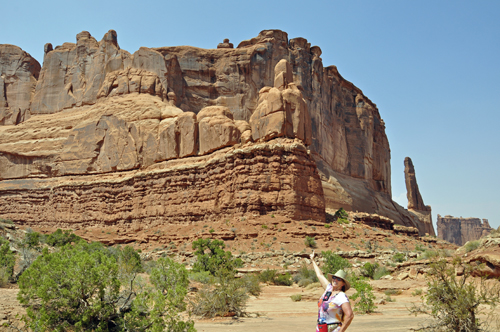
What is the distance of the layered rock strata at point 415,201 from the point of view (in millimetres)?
86000

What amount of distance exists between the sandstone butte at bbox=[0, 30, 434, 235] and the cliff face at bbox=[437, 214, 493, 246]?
74603 mm

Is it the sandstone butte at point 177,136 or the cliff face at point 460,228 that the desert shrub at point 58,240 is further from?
the cliff face at point 460,228

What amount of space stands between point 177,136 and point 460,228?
388 feet

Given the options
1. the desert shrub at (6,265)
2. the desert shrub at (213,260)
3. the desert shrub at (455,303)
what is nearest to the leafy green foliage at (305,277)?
the desert shrub at (213,260)

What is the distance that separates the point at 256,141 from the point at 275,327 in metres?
23.0

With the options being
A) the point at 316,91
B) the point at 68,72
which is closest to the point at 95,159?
the point at 68,72

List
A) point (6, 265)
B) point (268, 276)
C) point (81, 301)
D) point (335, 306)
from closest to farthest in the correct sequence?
1. point (335, 306)
2. point (81, 301)
3. point (6, 265)
4. point (268, 276)

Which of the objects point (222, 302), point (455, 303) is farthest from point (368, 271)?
point (455, 303)

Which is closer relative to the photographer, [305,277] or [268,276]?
[305,277]

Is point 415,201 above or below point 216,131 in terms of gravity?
above

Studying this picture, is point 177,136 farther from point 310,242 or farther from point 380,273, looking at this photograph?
point 380,273

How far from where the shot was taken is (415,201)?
294ft

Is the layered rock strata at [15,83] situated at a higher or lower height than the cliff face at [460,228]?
higher

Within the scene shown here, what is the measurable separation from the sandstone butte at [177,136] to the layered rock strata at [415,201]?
20.1 m
